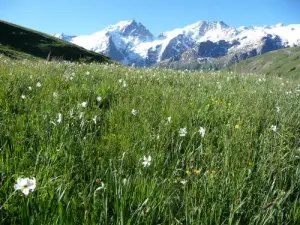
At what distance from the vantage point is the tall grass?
7.31 feet

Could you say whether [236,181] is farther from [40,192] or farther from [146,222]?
[40,192]

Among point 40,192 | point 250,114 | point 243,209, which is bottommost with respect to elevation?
point 40,192

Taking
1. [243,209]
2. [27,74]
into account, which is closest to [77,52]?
[27,74]

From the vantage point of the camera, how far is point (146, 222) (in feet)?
6.88

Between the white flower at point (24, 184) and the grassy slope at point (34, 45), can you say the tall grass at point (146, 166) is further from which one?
the grassy slope at point (34, 45)

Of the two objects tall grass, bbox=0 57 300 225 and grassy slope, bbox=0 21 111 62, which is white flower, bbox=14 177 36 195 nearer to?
tall grass, bbox=0 57 300 225

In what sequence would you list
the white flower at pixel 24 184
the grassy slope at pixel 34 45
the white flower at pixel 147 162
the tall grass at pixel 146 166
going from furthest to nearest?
the grassy slope at pixel 34 45 < the white flower at pixel 147 162 < the tall grass at pixel 146 166 < the white flower at pixel 24 184

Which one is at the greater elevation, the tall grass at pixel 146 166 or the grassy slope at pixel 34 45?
the grassy slope at pixel 34 45

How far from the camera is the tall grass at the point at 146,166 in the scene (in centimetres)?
223

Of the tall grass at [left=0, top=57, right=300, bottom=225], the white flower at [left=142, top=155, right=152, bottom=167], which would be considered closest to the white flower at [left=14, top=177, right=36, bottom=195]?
the tall grass at [left=0, top=57, right=300, bottom=225]

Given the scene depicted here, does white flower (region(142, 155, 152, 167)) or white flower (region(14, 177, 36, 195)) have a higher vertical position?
white flower (region(142, 155, 152, 167))

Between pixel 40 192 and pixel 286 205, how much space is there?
198 centimetres

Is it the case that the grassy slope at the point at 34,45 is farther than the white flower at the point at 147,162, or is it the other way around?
the grassy slope at the point at 34,45

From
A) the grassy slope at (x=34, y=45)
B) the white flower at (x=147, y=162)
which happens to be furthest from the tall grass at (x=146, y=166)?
the grassy slope at (x=34, y=45)
